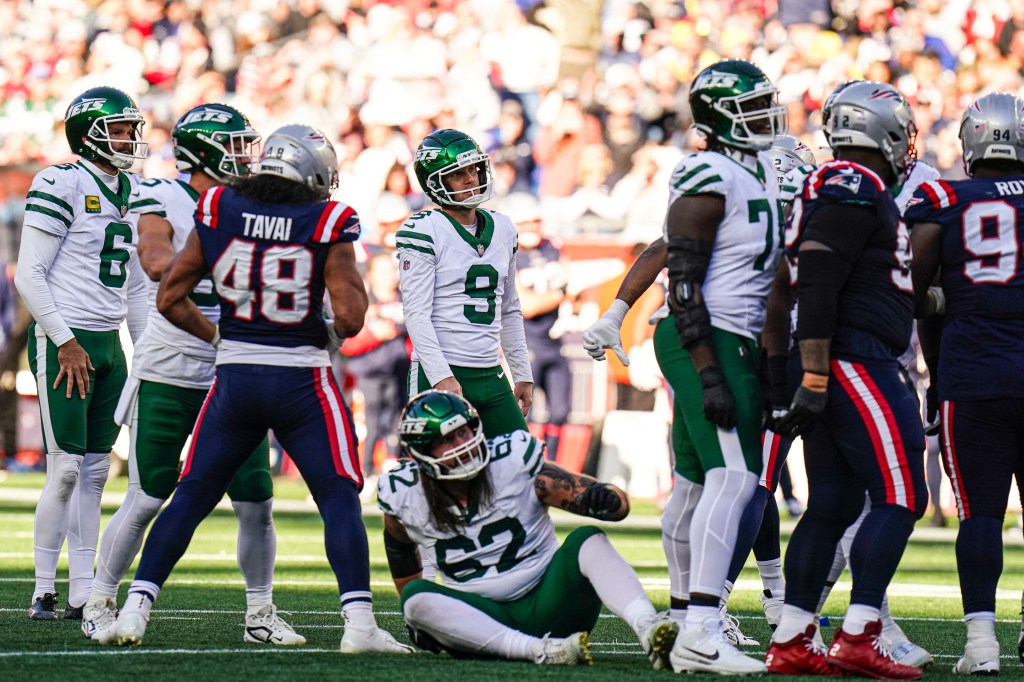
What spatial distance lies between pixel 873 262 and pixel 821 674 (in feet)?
4.22

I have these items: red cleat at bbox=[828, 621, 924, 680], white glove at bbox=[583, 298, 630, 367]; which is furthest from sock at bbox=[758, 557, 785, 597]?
red cleat at bbox=[828, 621, 924, 680]

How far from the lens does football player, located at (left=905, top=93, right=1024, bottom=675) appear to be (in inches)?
210

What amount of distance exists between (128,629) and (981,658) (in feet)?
9.00

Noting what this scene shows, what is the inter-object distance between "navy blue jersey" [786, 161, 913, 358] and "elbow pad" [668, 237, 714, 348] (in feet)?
0.95

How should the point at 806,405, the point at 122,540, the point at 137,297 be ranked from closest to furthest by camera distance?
the point at 806,405, the point at 122,540, the point at 137,297

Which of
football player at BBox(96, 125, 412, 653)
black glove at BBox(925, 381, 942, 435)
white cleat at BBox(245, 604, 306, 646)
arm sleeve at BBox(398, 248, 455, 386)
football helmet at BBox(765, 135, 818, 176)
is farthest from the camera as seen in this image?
football helmet at BBox(765, 135, 818, 176)

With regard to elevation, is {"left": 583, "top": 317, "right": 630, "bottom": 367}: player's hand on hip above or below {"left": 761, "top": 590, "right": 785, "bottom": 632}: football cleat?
above

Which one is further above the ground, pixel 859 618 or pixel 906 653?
pixel 859 618

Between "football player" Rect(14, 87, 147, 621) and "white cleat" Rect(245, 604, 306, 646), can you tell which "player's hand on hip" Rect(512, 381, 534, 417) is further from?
"football player" Rect(14, 87, 147, 621)

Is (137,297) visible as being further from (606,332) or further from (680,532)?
(680,532)

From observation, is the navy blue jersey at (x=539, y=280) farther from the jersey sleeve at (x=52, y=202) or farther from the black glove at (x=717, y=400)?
the black glove at (x=717, y=400)

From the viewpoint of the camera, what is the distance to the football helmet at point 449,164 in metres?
6.60

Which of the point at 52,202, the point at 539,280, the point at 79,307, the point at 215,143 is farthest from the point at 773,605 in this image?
the point at 539,280

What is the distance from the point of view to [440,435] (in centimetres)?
516
